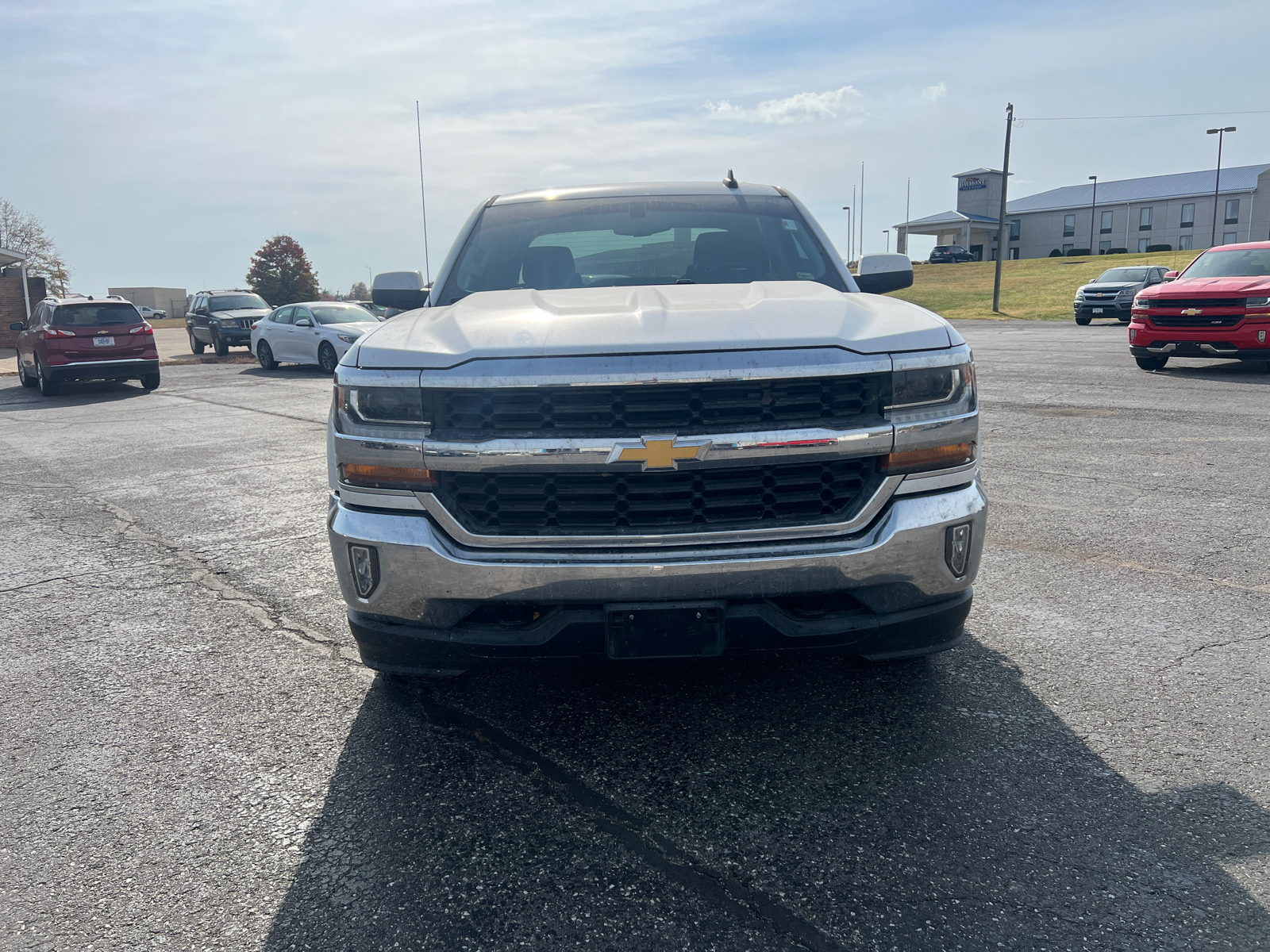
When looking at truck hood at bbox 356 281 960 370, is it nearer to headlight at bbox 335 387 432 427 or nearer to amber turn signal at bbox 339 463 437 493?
headlight at bbox 335 387 432 427

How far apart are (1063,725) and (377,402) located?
2.35 meters

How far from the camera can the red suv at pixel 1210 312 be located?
1241cm

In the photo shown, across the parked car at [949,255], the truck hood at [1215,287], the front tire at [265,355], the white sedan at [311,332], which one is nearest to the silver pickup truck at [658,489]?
the truck hood at [1215,287]

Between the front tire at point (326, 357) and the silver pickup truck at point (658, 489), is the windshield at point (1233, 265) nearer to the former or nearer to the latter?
the silver pickup truck at point (658, 489)

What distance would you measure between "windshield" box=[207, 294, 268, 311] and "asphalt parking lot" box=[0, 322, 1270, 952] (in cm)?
2452

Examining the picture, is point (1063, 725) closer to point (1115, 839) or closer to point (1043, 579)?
point (1115, 839)

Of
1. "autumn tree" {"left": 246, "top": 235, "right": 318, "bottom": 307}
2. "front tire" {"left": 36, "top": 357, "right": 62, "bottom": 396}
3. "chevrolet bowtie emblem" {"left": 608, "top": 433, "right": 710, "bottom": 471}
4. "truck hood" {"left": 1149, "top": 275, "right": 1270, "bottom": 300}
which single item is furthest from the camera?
"autumn tree" {"left": 246, "top": 235, "right": 318, "bottom": 307}

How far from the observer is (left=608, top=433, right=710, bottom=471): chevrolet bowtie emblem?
Answer: 8.34 ft

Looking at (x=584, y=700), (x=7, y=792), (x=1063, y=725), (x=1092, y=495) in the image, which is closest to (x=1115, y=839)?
(x=1063, y=725)

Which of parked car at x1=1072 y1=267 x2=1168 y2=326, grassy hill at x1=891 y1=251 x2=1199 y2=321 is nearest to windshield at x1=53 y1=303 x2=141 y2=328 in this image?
parked car at x1=1072 y1=267 x2=1168 y2=326

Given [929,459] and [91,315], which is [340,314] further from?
[929,459]

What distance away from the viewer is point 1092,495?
20.5 feet

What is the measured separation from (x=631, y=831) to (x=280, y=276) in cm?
9593

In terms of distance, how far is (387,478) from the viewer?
8.77 feet
